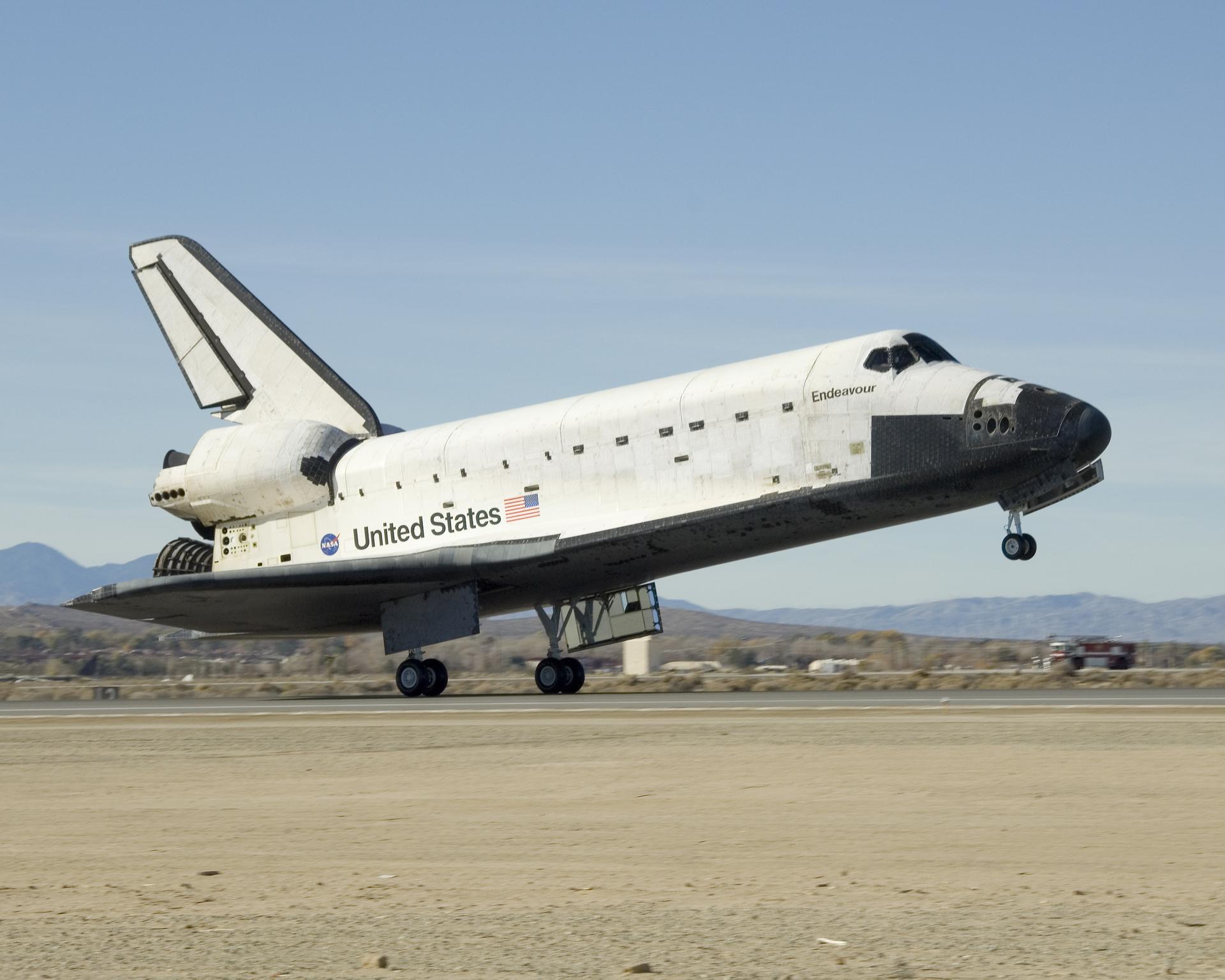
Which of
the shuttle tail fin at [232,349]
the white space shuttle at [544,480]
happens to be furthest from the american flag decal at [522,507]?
the shuttle tail fin at [232,349]

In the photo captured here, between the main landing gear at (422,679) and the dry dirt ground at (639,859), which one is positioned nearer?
the dry dirt ground at (639,859)

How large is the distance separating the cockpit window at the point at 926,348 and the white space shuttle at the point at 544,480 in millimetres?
31

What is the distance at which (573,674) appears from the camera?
23500 mm

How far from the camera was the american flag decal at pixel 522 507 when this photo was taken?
72.9 ft

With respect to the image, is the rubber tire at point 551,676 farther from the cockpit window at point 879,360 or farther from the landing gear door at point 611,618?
the cockpit window at point 879,360

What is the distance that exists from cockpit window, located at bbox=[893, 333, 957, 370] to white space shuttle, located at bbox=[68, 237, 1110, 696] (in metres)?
0.03

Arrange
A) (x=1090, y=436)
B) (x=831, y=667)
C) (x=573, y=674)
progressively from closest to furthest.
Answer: (x=1090, y=436) → (x=573, y=674) → (x=831, y=667)

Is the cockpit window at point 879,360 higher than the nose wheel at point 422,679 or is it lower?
higher

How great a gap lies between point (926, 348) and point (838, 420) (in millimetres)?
1545

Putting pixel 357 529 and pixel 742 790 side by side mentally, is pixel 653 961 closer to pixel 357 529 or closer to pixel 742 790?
pixel 742 790

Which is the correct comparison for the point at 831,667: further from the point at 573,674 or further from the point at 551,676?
the point at 551,676

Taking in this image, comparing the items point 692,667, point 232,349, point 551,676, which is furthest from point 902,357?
point 692,667

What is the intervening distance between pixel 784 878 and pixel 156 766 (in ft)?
24.3

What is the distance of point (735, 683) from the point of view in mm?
26750
